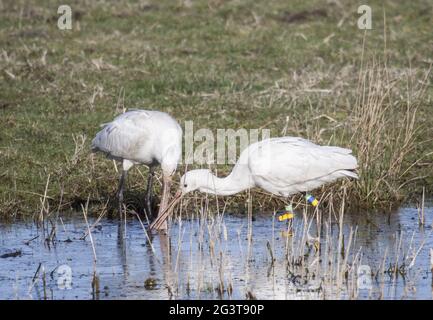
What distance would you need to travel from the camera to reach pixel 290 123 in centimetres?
1277

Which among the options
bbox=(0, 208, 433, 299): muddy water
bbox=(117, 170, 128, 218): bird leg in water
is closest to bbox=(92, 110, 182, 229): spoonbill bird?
bbox=(117, 170, 128, 218): bird leg in water

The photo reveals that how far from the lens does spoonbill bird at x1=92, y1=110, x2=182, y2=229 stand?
10.1 metres

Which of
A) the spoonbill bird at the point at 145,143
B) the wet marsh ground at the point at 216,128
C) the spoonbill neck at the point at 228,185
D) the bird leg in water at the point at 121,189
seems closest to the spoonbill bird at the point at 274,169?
the spoonbill neck at the point at 228,185

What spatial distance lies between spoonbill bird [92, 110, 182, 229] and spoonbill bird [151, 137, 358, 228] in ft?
1.69

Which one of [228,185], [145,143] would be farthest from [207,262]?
[145,143]

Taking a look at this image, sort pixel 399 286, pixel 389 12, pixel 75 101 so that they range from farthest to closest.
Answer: pixel 389 12 → pixel 75 101 → pixel 399 286

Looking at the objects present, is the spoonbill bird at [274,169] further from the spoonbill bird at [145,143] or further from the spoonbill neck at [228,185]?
the spoonbill bird at [145,143]

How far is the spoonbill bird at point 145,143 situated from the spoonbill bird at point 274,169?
0.51 metres

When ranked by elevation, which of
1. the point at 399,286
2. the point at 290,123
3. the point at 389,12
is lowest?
the point at 399,286

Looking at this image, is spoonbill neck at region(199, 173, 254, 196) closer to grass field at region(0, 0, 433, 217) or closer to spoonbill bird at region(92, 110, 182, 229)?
spoonbill bird at region(92, 110, 182, 229)

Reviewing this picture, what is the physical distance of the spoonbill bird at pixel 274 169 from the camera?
31.6 ft

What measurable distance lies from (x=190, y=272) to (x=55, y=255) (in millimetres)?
1356

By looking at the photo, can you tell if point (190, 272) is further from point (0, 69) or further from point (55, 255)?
point (0, 69)

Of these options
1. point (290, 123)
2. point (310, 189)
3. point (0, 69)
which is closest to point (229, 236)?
point (310, 189)
